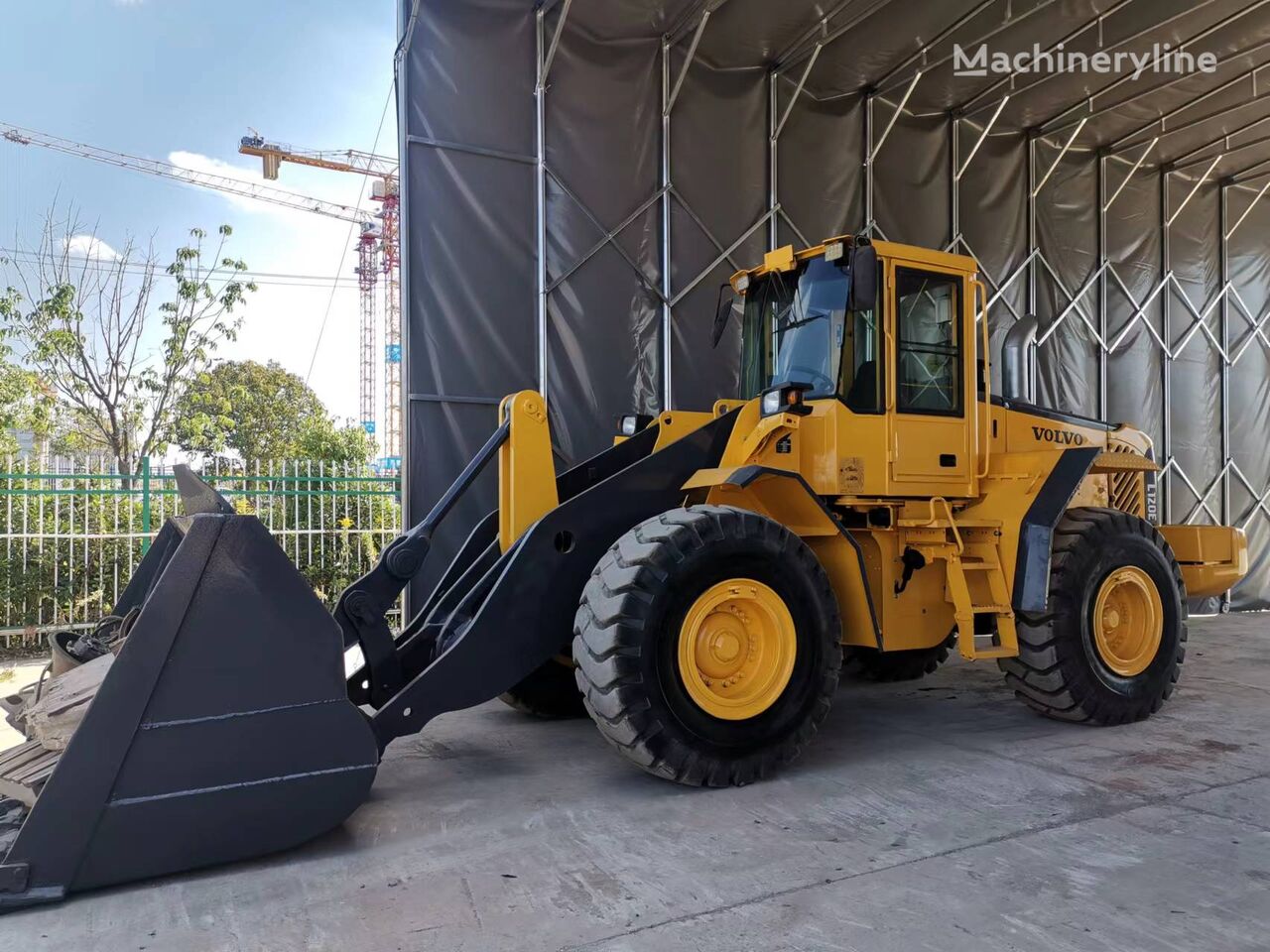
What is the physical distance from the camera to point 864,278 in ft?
15.4

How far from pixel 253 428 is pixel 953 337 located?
24189mm

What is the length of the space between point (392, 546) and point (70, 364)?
9019mm

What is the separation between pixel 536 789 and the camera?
14.5 feet

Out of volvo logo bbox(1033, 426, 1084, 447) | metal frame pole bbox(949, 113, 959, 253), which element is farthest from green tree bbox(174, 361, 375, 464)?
metal frame pole bbox(949, 113, 959, 253)

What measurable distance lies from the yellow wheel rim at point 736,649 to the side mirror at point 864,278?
5.15 ft

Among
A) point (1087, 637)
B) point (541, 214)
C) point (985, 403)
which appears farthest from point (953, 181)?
point (1087, 637)

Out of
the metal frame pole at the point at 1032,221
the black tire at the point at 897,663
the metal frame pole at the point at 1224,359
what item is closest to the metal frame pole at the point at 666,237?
the black tire at the point at 897,663

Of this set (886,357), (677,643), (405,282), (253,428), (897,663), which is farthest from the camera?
(253,428)

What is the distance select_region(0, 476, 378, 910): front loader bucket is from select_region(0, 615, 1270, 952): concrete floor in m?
0.16

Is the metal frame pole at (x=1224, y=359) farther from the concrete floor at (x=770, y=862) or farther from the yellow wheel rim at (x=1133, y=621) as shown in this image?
the concrete floor at (x=770, y=862)

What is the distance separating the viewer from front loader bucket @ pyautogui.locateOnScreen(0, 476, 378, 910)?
9.92 feet

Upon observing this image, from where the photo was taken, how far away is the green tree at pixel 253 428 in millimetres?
12023

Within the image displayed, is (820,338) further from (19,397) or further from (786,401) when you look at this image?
(19,397)

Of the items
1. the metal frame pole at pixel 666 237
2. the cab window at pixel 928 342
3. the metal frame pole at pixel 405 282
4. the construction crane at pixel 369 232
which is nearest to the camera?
the cab window at pixel 928 342
